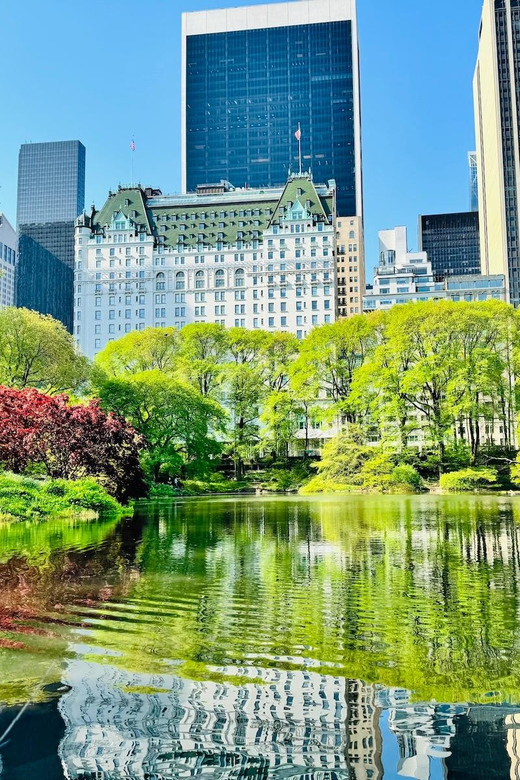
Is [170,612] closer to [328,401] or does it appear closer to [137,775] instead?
[137,775]

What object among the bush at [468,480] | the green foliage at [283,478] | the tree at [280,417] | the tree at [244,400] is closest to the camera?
the bush at [468,480]

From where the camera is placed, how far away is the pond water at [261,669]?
534cm

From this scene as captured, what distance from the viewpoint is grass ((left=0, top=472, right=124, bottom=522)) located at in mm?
29036

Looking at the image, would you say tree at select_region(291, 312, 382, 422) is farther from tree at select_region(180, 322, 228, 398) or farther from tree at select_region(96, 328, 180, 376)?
tree at select_region(96, 328, 180, 376)

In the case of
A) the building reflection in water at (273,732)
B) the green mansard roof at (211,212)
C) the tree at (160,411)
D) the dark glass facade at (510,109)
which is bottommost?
the building reflection in water at (273,732)

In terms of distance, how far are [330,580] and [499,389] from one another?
54091mm

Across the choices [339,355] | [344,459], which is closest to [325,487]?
[344,459]

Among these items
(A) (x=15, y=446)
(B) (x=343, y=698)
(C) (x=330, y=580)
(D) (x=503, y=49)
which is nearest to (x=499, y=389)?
(A) (x=15, y=446)

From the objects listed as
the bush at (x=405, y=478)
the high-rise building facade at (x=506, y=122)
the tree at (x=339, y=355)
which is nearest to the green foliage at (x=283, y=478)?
the tree at (x=339, y=355)

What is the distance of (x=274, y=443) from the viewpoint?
7262 cm

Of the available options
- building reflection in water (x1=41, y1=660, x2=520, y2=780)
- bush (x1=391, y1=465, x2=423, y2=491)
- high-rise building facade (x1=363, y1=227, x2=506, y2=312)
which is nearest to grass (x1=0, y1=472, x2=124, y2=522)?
building reflection in water (x1=41, y1=660, x2=520, y2=780)

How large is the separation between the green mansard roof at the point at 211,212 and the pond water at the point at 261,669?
13076cm

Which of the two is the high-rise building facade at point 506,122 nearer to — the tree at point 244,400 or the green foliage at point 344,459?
the tree at point 244,400

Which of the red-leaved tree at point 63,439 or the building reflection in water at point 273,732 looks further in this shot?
the red-leaved tree at point 63,439
